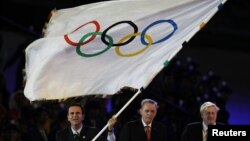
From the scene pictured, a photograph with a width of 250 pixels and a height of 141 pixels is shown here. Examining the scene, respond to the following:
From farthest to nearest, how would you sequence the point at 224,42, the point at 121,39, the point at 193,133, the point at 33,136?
the point at 224,42 → the point at 33,136 → the point at 193,133 → the point at 121,39

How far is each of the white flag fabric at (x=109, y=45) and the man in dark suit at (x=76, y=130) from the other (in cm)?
19

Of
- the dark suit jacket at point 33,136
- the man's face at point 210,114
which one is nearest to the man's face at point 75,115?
the man's face at point 210,114

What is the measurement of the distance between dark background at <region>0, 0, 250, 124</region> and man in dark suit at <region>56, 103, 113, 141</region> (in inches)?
221

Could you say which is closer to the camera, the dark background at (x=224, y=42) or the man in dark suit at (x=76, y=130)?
the man in dark suit at (x=76, y=130)

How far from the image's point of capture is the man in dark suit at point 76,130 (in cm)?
781

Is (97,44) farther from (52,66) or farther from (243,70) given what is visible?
(243,70)

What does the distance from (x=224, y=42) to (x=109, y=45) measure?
8.96 meters

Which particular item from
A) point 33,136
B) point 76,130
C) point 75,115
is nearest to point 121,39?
point 75,115

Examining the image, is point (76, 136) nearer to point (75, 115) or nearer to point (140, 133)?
point (75, 115)

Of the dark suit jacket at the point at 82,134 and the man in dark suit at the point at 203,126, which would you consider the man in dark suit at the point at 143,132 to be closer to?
the man in dark suit at the point at 203,126

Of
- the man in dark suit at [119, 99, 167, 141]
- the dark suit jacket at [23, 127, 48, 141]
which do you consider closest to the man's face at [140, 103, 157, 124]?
the man in dark suit at [119, 99, 167, 141]

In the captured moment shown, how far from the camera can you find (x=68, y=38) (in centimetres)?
805

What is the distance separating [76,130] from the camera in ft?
25.9

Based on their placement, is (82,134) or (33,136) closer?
(82,134)
